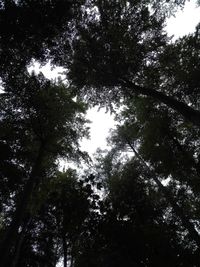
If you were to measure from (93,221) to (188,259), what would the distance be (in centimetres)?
298

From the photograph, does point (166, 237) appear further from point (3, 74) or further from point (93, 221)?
point (3, 74)

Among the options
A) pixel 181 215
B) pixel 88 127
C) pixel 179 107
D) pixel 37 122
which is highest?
pixel 88 127

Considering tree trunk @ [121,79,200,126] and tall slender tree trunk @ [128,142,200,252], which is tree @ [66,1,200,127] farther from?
tall slender tree trunk @ [128,142,200,252]

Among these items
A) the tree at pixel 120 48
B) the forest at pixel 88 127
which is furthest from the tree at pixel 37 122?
the tree at pixel 120 48

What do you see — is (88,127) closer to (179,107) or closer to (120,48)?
(120,48)

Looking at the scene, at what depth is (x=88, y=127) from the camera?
17031 mm

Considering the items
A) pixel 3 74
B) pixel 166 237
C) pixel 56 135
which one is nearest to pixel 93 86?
pixel 56 135

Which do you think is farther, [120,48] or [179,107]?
[120,48]

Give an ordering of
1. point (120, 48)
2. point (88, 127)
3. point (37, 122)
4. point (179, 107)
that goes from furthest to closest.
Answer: point (88, 127) → point (37, 122) → point (120, 48) → point (179, 107)

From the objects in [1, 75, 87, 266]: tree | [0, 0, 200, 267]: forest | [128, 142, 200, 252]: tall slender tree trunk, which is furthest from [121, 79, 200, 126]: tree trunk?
[128, 142, 200, 252]: tall slender tree trunk

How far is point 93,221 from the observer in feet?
27.3

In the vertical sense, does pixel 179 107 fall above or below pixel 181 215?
above

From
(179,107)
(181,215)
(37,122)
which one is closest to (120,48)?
(179,107)

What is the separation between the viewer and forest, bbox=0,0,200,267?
8570mm
